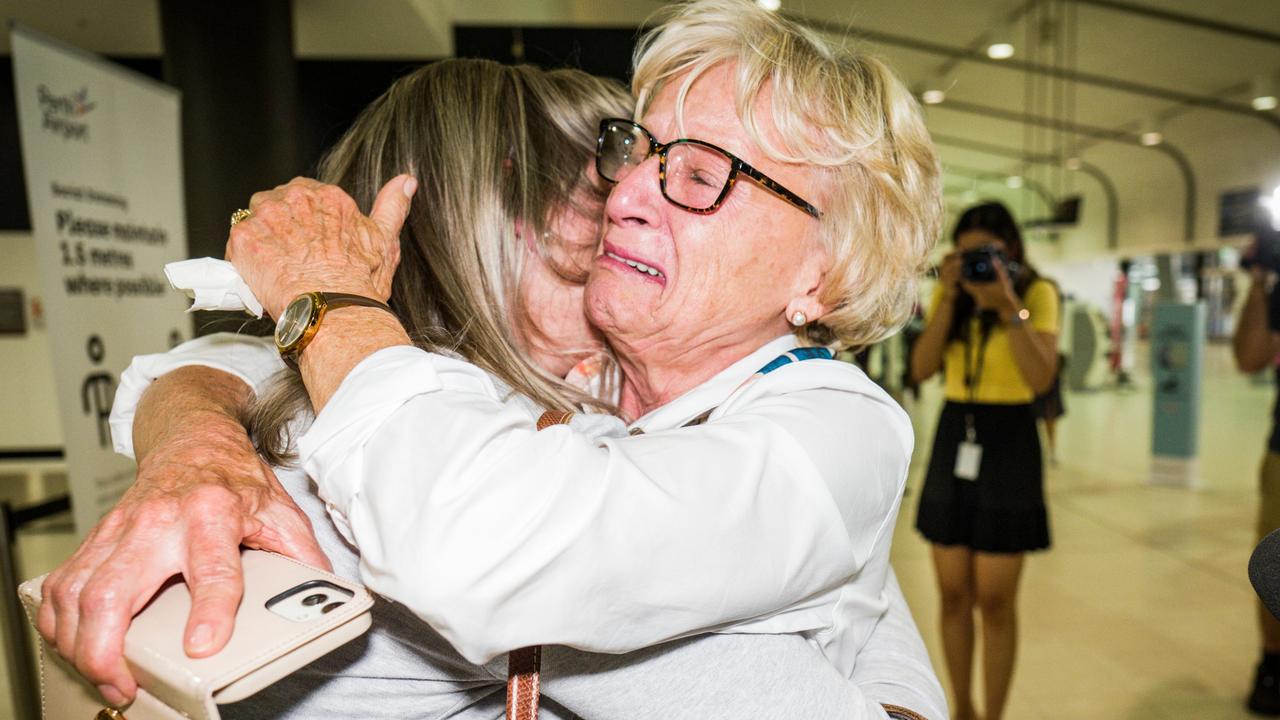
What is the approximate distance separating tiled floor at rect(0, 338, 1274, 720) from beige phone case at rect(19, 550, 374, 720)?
3.37 meters

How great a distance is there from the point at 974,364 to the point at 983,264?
1.35 ft

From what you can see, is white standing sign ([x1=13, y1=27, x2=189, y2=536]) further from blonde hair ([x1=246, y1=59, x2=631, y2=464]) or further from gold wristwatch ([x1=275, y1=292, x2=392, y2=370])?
gold wristwatch ([x1=275, y1=292, x2=392, y2=370])

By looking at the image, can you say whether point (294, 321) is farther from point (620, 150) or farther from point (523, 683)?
point (620, 150)

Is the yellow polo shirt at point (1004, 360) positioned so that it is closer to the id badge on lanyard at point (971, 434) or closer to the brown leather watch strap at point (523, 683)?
the id badge on lanyard at point (971, 434)

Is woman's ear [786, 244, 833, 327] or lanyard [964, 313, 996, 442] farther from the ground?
woman's ear [786, 244, 833, 327]

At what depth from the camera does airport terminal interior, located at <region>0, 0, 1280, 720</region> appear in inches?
144

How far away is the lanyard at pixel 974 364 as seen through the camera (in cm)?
302

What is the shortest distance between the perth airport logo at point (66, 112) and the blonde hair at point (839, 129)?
→ 2.63 metres

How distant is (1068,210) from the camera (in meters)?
12.7

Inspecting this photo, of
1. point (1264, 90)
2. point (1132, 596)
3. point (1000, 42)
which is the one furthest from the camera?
point (1264, 90)

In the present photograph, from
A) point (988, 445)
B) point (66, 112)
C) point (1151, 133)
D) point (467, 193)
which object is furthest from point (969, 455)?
point (1151, 133)

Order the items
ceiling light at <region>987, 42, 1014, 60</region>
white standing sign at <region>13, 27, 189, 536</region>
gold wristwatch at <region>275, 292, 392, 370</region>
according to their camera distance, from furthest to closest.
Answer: ceiling light at <region>987, 42, 1014, 60</region>
white standing sign at <region>13, 27, 189, 536</region>
gold wristwatch at <region>275, 292, 392, 370</region>

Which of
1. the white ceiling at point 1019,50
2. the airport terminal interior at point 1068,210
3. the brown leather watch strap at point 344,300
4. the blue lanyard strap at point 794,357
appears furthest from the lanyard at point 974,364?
the brown leather watch strap at point 344,300

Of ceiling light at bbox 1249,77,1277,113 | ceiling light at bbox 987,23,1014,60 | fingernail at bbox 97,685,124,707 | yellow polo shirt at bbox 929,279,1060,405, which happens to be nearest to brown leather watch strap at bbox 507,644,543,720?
fingernail at bbox 97,685,124,707
